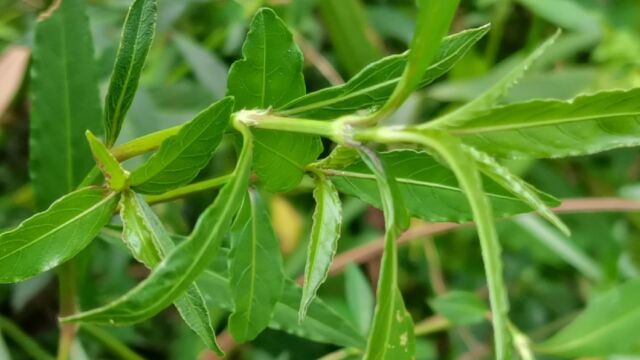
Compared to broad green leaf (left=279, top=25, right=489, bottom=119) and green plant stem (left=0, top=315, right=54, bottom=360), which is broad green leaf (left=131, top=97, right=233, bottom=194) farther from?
green plant stem (left=0, top=315, right=54, bottom=360)

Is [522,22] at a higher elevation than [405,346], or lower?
higher

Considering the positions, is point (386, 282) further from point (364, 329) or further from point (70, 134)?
point (364, 329)

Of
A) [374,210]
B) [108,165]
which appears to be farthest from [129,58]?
[374,210]

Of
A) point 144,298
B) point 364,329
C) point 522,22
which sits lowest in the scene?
point 364,329


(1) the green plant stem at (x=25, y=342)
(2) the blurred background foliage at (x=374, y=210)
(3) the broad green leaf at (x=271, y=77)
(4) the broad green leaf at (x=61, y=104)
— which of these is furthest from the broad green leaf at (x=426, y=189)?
(1) the green plant stem at (x=25, y=342)

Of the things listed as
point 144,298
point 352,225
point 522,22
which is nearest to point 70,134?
point 144,298

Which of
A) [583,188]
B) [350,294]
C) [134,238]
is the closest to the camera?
[134,238]

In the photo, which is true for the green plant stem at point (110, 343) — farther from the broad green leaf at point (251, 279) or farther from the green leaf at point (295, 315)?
the broad green leaf at point (251, 279)
